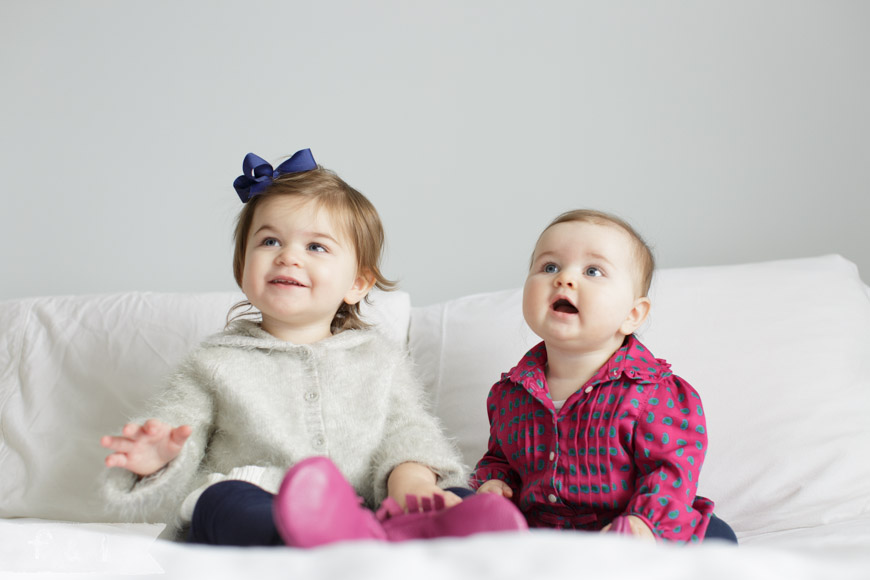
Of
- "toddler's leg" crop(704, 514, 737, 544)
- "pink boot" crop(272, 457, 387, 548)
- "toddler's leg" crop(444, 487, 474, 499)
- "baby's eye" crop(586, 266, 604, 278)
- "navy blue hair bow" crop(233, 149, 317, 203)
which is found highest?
"navy blue hair bow" crop(233, 149, 317, 203)

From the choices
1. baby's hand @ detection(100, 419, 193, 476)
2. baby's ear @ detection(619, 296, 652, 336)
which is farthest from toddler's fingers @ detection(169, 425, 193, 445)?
A: baby's ear @ detection(619, 296, 652, 336)

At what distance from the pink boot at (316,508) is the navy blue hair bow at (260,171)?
0.66 meters

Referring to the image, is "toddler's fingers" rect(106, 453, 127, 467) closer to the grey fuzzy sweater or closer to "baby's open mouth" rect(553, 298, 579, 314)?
the grey fuzzy sweater

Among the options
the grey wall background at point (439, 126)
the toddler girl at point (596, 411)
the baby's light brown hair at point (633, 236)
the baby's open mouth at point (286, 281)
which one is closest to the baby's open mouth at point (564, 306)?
the toddler girl at point (596, 411)

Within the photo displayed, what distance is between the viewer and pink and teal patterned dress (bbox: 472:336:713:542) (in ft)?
3.23

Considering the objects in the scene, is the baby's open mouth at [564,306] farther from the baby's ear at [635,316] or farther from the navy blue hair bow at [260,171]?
the navy blue hair bow at [260,171]

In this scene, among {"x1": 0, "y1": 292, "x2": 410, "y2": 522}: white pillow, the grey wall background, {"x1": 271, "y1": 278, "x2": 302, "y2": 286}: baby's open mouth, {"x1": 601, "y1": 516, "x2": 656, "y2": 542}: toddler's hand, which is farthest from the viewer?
the grey wall background

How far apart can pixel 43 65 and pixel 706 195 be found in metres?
1.58

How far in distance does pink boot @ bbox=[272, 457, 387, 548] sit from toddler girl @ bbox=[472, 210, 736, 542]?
0.39 metres

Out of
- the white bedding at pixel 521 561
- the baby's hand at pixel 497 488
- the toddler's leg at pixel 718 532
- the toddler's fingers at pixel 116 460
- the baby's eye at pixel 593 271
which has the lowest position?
the toddler's leg at pixel 718 532

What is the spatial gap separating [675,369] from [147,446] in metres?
0.85

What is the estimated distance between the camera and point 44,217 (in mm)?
1902

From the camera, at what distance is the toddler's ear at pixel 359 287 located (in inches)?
50.5

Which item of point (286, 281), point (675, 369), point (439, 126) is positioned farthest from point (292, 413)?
point (439, 126)
